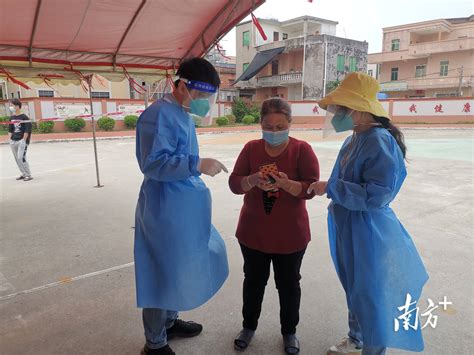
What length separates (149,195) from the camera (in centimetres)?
187

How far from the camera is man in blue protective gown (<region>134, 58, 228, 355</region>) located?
1.79 metres

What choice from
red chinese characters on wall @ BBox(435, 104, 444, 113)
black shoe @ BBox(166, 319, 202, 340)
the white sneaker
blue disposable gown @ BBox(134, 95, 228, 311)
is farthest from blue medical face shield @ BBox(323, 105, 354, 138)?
red chinese characters on wall @ BBox(435, 104, 444, 113)

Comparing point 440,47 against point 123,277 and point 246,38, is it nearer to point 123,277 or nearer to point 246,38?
point 246,38

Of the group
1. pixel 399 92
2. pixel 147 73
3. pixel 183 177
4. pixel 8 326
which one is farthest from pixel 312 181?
pixel 399 92

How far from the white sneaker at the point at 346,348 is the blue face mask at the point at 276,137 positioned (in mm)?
1194

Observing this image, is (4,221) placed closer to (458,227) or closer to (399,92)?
(458,227)

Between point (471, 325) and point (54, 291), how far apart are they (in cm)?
292

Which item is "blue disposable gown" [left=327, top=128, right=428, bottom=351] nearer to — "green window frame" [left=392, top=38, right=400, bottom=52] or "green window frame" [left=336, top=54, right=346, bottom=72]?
"green window frame" [left=336, top=54, right=346, bottom=72]

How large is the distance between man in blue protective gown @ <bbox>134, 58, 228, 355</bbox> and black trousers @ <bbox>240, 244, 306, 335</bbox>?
26 centimetres

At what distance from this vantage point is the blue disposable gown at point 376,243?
5.47ft

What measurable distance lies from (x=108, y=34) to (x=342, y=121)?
347 centimetres

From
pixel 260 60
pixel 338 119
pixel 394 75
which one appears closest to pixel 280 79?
pixel 260 60

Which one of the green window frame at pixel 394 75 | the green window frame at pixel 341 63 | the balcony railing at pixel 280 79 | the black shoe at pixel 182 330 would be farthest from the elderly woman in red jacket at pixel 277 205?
the green window frame at pixel 394 75

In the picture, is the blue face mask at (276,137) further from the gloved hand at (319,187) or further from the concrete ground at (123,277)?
the concrete ground at (123,277)
